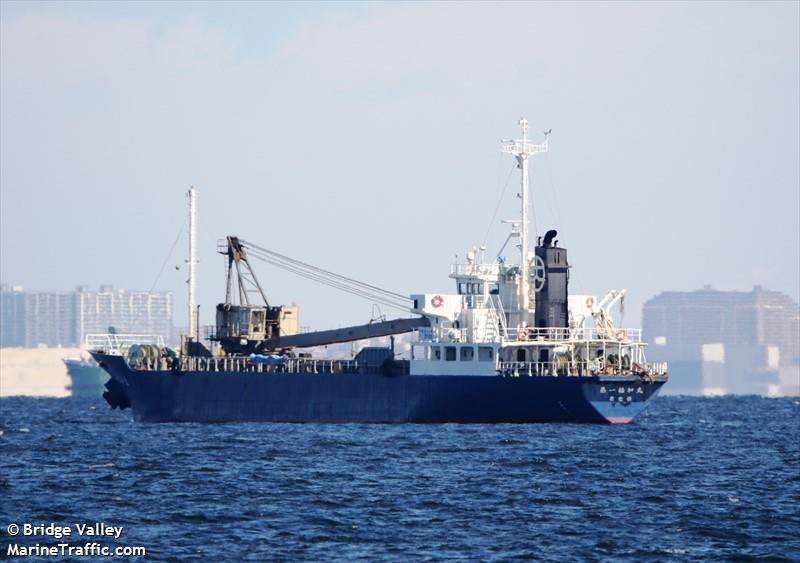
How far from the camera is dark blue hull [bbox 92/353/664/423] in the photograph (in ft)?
243

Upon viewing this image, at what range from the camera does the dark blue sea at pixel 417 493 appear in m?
37.6

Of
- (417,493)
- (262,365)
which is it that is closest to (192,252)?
(262,365)

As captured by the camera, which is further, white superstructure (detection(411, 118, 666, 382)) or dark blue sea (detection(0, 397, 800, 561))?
white superstructure (detection(411, 118, 666, 382))

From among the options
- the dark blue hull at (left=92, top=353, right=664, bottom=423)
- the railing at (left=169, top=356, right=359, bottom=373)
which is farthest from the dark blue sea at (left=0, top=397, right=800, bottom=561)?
the railing at (left=169, top=356, right=359, bottom=373)

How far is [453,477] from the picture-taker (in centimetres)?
5184

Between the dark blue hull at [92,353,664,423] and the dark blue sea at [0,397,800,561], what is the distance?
1333mm

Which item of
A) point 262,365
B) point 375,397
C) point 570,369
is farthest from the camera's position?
point 262,365

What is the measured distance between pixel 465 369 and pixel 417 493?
95.6 feet

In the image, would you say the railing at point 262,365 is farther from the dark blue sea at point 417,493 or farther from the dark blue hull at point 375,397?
the dark blue sea at point 417,493

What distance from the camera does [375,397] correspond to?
79.1m

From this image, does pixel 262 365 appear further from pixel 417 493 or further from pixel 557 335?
pixel 417 493

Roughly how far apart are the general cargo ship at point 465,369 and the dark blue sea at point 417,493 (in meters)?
1.79

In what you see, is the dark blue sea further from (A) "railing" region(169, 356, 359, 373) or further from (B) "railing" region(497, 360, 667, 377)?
(A) "railing" region(169, 356, 359, 373)

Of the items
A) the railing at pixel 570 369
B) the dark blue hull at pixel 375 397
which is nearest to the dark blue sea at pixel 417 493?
the dark blue hull at pixel 375 397
